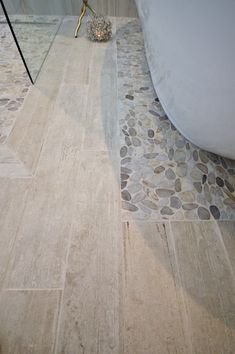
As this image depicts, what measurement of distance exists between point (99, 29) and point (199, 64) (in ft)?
4.34

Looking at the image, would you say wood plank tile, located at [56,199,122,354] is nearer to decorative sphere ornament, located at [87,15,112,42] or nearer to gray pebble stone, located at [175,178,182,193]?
gray pebble stone, located at [175,178,182,193]

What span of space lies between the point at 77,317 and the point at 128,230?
276 millimetres

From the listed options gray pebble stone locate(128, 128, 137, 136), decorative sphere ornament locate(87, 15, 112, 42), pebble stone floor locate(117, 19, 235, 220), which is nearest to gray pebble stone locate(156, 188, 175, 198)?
pebble stone floor locate(117, 19, 235, 220)

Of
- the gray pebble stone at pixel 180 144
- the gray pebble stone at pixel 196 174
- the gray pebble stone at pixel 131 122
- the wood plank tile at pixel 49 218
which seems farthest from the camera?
the gray pebble stone at pixel 131 122

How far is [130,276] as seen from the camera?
24.8 inches

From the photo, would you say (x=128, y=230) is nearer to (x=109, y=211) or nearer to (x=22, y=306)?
(x=109, y=211)

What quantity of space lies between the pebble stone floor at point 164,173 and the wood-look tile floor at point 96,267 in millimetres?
45

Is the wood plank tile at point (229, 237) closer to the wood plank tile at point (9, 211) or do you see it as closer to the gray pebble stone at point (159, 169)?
the gray pebble stone at point (159, 169)

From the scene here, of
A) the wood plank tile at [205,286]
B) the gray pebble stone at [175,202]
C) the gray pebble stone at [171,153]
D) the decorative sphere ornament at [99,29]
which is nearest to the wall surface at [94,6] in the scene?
the decorative sphere ornament at [99,29]

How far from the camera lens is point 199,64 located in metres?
0.67

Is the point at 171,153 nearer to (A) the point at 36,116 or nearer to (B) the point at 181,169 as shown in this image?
(B) the point at 181,169

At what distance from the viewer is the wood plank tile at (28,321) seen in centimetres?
52

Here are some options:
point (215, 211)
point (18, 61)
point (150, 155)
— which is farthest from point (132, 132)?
point (18, 61)

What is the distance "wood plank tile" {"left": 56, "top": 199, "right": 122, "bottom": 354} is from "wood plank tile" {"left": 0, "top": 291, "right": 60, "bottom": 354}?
0.03m
